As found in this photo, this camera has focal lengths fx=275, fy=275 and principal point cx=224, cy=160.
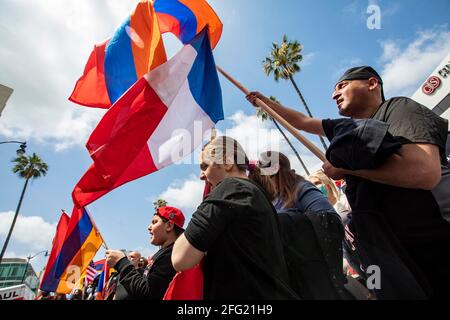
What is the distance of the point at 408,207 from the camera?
54.4 inches

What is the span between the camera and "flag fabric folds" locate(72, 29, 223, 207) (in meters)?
2.94

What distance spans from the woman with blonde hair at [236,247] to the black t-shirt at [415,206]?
536mm

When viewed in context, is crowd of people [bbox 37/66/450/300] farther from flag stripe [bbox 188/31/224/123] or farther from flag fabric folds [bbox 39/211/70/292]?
flag fabric folds [bbox 39/211/70/292]

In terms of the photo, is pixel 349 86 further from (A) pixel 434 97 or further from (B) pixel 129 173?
(A) pixel 434 97

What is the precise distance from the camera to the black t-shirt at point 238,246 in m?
1.40

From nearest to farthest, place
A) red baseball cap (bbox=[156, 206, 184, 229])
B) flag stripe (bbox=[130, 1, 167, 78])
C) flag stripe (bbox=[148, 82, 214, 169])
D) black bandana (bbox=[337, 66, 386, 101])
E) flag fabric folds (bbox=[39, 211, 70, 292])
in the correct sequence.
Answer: black bandana (bbox=[337, 66, 386, 101]), red baseball cap (bbox=[156, 206, 184, 229]), flag stripe (bbox=[148, 82, 214, 169]), flag stripe (bbox=[130, 1, 167, 78]), flag fabric folds (bbox=[39, 211, 70, 292])

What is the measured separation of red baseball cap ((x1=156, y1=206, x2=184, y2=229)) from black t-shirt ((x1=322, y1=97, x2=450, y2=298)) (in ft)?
7.24

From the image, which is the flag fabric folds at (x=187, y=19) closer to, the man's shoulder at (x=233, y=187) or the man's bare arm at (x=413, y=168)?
the man's shoulder at (x=233, y=187)

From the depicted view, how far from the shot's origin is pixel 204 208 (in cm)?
151

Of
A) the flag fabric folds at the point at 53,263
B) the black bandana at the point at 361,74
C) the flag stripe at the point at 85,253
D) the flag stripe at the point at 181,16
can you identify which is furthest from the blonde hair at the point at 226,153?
the flag fabric folds at the point at 53,263

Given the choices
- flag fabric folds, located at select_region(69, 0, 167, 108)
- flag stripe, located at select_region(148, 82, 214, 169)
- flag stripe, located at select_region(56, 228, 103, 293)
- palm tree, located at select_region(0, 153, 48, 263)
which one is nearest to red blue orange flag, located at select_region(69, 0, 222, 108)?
flag fabric folds, located at select_region(69, 0, 167, 108)

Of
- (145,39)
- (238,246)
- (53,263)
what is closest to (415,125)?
(238,246)

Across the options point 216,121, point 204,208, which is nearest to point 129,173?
point 216,121

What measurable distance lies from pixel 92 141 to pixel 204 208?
6.69 feet
